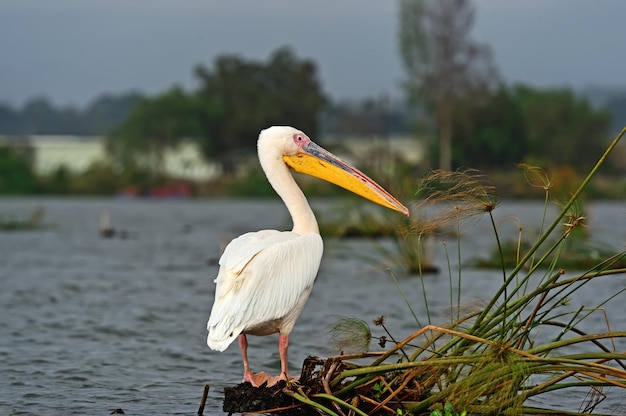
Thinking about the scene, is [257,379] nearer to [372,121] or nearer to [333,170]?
[333,170]

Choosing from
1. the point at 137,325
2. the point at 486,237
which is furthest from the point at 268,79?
the point at 137,325

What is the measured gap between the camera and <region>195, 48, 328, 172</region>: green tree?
3039 inches

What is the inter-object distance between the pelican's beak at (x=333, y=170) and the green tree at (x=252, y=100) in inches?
2667

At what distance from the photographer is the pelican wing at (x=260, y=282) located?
570 cm

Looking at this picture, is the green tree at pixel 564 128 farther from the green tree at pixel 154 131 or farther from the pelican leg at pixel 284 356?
the pelican leg at pixel 284 356

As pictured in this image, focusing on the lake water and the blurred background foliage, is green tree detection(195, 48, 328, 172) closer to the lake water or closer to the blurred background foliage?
the blurred background foliage

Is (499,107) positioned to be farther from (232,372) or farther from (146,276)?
(232,372)

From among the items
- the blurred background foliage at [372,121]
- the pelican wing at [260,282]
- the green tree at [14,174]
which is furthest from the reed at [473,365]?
the green tree at [14,174]

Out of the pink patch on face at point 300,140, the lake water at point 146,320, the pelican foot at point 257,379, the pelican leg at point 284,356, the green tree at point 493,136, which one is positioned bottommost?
the lake water at point 146,320

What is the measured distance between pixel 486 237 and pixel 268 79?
5341 centimetres

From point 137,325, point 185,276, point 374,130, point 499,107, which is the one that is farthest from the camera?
point 374,130

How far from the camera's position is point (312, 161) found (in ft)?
21.5

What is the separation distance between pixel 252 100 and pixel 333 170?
72.6 meters

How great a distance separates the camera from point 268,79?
8044 cm
